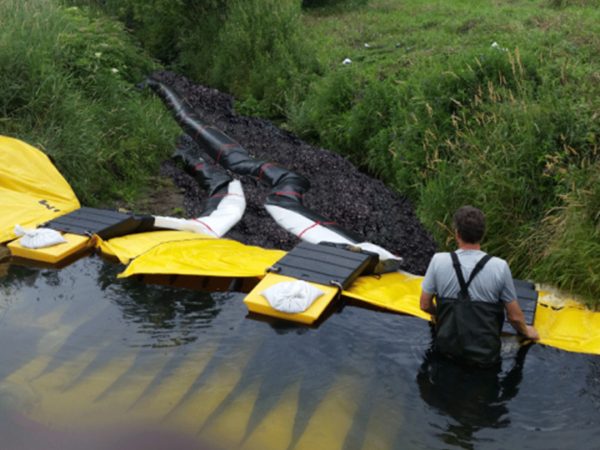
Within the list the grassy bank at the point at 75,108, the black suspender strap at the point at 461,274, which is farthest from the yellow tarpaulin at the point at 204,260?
the grassy bank at the point at 75,108

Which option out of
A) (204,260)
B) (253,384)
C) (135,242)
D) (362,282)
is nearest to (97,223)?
(135,242)

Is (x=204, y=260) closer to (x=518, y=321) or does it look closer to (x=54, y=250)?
(x=54, y=250)

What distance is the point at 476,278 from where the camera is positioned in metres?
4.17

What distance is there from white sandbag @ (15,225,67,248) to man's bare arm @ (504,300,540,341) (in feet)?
12.2

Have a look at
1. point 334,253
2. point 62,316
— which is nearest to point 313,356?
point 334,253

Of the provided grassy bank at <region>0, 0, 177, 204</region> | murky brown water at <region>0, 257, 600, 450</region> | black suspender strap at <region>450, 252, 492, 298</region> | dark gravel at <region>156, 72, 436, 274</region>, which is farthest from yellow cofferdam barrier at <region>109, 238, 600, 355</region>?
grassy bank at <region>0, 0, 177, 204</region>

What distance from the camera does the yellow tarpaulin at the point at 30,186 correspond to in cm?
641

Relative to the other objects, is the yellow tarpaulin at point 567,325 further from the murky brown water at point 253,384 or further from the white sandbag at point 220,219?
the white sandbag at point 220,219

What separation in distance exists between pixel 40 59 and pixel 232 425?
6.17 m

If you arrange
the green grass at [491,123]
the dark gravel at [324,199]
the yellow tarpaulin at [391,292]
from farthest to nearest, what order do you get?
the dark gravel at [324,199] → the green grass at [491,123] → the yellow tarpaulin at [391,292]

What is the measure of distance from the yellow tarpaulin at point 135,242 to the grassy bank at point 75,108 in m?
1.91

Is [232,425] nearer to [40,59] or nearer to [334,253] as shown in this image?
[334,253]

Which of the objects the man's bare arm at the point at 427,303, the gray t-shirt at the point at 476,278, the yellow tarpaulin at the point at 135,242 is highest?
the gray t-shirt at the point at 476,278

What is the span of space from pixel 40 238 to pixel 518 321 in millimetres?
3896
